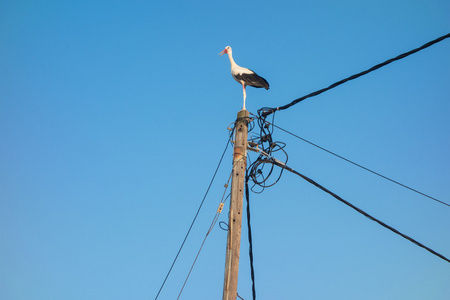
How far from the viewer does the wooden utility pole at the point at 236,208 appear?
5805 millimetres

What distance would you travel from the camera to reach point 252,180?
7.30 meters

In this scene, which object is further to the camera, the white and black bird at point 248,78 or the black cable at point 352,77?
the white and black bird at point 248,78

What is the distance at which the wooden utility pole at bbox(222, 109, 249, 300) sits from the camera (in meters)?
5.80

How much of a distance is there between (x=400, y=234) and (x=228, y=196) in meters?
2.49

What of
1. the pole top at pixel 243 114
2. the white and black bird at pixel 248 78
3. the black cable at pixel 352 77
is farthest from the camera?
the white and black bird at pixel 248 78

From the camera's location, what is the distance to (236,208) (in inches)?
246

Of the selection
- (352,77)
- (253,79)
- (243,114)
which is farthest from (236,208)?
(253,79)

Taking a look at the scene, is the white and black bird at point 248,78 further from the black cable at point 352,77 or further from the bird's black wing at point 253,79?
the black cable at point 352,77

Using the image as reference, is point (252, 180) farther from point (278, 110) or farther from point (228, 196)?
point (278, 110)

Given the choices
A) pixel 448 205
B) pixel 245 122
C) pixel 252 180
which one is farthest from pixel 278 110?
pixel 448 205

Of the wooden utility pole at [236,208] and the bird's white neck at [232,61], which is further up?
the bird's white neck at [232,61]

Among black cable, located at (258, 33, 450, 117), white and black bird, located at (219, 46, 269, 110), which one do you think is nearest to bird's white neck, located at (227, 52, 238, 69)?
white and black bird, located at (219, 46, 269, 110)

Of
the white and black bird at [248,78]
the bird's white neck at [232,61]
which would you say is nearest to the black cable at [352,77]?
the white and black bird at [248,78]

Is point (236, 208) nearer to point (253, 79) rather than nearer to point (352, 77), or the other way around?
point (352, 77)
